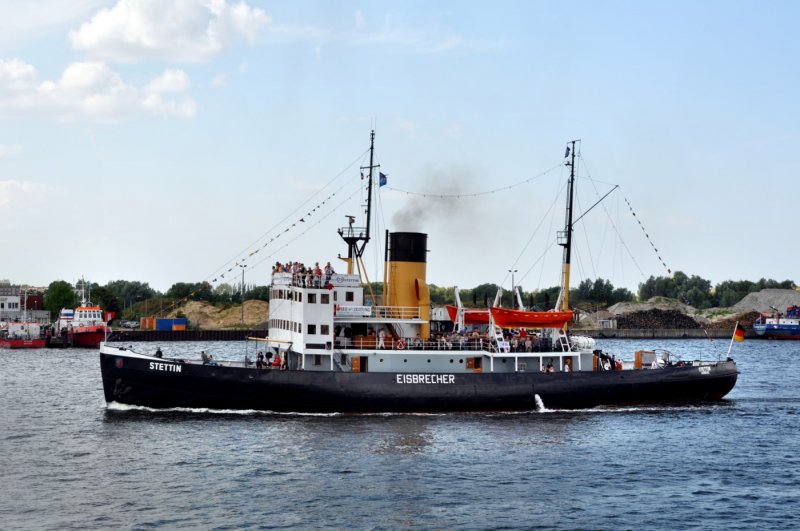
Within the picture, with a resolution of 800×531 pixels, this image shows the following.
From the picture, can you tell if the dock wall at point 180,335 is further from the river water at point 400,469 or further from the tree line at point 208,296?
the river water at point 400,469

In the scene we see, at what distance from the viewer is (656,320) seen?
15525cm

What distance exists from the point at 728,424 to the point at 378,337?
16294 millimetres

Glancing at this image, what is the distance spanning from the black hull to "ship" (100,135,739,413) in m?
0.04

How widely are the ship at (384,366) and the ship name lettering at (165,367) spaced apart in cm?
4

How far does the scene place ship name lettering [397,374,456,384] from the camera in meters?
40.1

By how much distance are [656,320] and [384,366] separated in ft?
402

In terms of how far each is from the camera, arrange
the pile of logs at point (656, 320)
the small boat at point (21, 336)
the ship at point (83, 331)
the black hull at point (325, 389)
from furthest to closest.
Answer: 1. the pile of logs at point (656, 320)
2. the small boat at point (21, 336)
3. the ship at point (83, 331)
4. the black hull at point (325, 389)

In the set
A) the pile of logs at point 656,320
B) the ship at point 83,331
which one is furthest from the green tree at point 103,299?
the pile of logs at point 656,320

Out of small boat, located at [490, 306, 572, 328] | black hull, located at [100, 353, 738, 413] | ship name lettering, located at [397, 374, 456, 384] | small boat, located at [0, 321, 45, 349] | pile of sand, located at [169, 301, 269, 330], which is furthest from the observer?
pile of sand, located at [169, 301, 269, 330]

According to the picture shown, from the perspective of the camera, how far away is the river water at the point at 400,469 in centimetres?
2528

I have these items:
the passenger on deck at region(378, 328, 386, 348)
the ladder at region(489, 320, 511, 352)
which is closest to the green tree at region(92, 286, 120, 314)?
the passenger on deck at region(378, 328, 386, 348)

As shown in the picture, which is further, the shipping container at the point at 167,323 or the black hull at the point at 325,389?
the shipping container at the point at 167,323

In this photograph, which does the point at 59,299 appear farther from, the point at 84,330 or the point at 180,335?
the point at 84,330

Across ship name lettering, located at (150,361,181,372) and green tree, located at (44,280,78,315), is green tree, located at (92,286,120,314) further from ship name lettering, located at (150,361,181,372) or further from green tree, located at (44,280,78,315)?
ship name lettering, located at (150,361,181,372)
